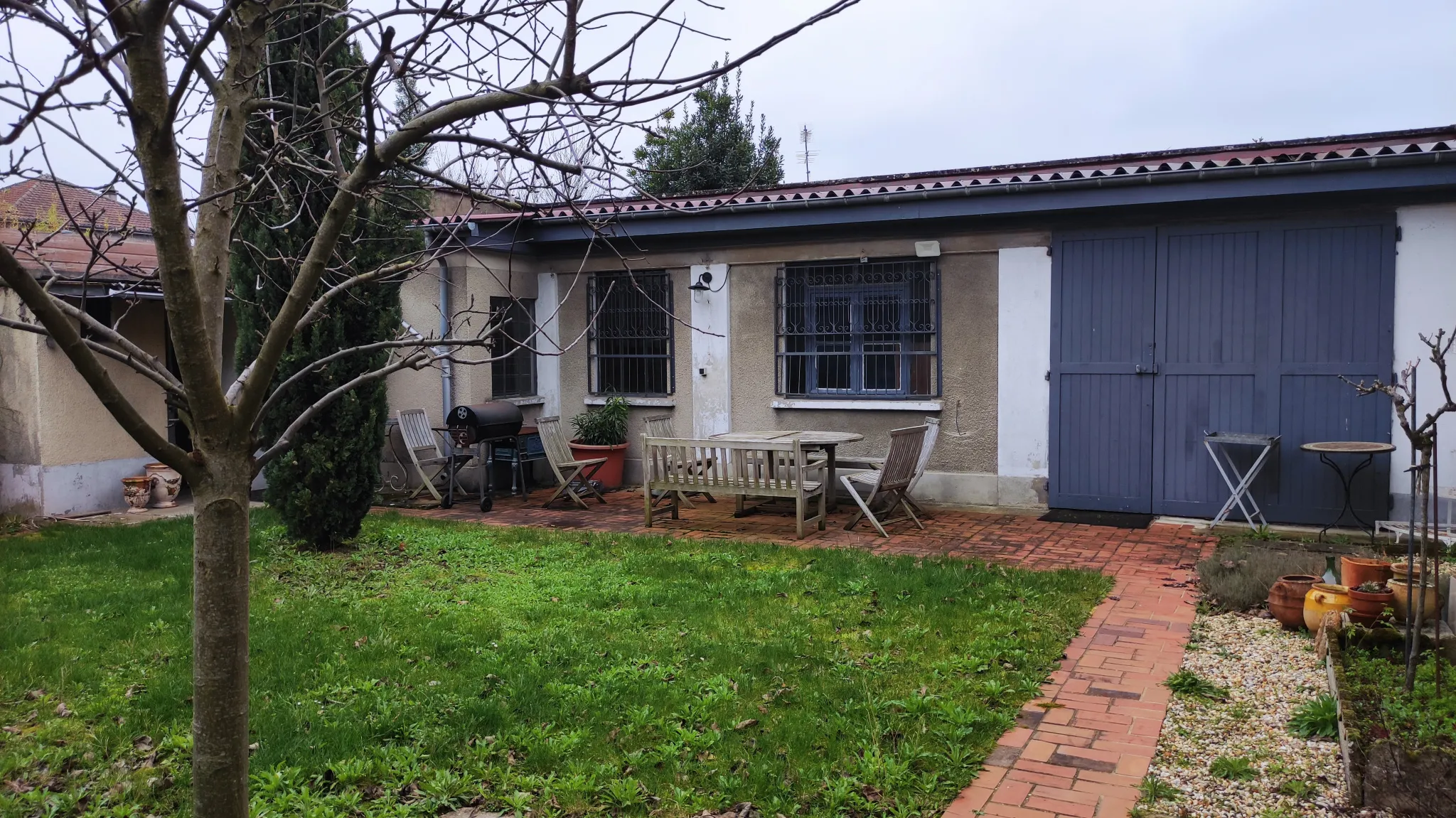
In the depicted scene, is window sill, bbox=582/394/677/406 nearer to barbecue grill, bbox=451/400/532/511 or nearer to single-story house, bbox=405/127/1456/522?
single-story house, bbox=405/127/1456/522

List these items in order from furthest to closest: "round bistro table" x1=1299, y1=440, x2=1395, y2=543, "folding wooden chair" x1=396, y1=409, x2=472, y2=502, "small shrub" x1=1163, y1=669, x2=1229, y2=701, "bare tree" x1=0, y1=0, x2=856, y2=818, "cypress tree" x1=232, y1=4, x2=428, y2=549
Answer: "folding wooden chair" x1=396, y1=409, x2=472, y2=502
"round bistro table" x1=1299, y1=440, x2=1395, y2=543
"cypress tree" x1=232, y1=4, x2=428, y2=549
"small shrub" x1=1163, y1=669, x2=1229, y2=701
"bare tree" x1=0, y1=0, x2=856, y2=818

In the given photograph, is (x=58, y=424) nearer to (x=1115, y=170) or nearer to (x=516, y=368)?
(x=516, y=368)

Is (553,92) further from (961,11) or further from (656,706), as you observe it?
(656,706)

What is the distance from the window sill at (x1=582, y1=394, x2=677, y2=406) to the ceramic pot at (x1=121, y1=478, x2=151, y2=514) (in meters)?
4.72

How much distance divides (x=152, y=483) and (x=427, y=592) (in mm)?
5640

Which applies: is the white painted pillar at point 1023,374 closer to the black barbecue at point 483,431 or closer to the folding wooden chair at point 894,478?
the folding wooden chair at point 894,478

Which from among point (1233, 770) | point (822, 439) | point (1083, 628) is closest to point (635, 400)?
point (822, 439)

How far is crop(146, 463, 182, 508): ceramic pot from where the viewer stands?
400 inches

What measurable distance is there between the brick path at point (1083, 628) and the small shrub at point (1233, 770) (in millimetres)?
236

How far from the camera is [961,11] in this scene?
151 inches

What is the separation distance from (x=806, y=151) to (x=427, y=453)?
60.4ft

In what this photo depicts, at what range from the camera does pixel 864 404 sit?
9.95 metres

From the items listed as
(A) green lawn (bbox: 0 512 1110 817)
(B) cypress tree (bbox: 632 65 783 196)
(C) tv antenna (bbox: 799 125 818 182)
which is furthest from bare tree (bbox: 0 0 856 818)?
(C) tv antenna (bbox: 799 125 818 182)

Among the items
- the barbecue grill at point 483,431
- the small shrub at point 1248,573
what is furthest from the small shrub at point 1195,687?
the barbecue grill at point 483,431
